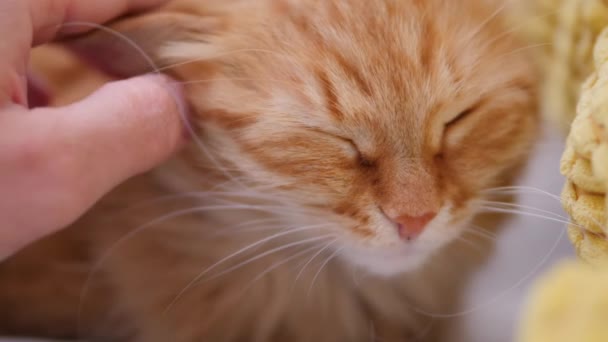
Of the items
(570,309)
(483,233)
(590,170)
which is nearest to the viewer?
(570,309)

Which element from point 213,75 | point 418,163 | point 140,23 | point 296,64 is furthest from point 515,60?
point 140,23

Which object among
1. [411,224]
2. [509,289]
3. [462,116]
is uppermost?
[462,116]

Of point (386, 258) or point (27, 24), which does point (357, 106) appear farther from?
point (27, 24)

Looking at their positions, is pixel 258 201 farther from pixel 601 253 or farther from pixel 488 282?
pixel 488 282

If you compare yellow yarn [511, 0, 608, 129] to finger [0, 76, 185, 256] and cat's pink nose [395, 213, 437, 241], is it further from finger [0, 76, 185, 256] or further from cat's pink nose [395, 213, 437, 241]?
finger [0, 76, 185, 256]

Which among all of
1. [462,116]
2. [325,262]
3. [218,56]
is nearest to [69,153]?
[218,56]

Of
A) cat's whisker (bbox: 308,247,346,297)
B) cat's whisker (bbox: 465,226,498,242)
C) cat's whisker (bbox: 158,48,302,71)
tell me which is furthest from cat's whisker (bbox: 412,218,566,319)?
cat's whisker (bbox: 158,48,302,71)
